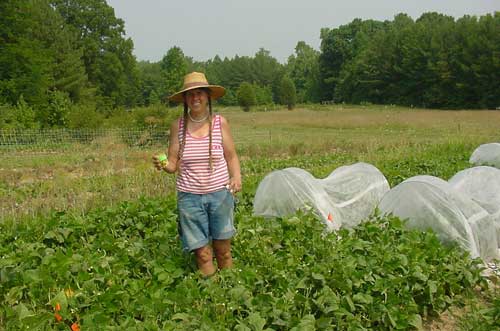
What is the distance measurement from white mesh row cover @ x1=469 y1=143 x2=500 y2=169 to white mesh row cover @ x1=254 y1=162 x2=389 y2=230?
4364 mm

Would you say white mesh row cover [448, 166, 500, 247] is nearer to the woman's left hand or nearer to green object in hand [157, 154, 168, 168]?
the woman's left hand

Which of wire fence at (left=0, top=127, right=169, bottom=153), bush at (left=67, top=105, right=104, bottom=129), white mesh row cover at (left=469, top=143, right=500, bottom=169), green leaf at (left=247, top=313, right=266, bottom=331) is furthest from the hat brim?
bush at (left=67, top=105, right=104, bottom=129)

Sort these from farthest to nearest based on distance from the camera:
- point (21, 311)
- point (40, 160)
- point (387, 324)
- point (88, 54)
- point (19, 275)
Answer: point (88, 54)
point (40, 160)
point (19, 275)
point (387, 324)
point (21, 311)

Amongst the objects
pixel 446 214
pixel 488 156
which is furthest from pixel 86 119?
pixel 446 214

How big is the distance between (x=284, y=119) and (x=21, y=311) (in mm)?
27929

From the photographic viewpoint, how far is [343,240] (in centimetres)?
405

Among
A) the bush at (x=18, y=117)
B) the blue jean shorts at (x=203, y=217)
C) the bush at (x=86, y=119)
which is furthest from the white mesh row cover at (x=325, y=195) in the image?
the bush at (x=18, y=117)

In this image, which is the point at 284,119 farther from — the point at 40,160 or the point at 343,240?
the point at 343,240

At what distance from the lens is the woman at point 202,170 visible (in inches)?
136

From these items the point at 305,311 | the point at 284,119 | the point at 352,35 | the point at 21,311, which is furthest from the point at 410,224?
the point at 352,35

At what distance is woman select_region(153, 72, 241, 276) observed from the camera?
3.44 metres

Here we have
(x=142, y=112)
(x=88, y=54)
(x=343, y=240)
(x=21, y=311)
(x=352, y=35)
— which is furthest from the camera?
(x=352, y=35)

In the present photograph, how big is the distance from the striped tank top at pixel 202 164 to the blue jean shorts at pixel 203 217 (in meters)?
0.06

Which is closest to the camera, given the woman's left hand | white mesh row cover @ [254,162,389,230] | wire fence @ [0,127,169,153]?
the woman's left hand
